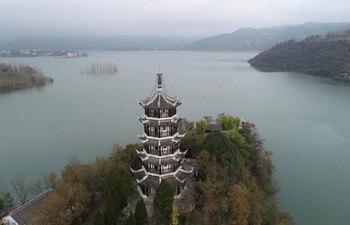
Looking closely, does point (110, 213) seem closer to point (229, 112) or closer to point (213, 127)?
point (213, 127)

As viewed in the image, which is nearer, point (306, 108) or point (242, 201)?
point (242, 201)

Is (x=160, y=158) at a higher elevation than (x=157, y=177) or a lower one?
higher

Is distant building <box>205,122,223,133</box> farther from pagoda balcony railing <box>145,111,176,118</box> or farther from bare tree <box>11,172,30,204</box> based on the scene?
bare tree <box>11,172,30,204</box>

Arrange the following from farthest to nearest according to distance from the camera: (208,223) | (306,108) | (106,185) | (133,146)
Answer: (306,108)
(133,146)
(106,185)
(208,223)

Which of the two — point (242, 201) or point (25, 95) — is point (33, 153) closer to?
point (242, 201)

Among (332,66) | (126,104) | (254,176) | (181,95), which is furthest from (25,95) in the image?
(332,66)

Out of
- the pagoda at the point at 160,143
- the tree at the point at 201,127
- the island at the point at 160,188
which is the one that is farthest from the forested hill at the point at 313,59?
the pagoda at the point at 160,143

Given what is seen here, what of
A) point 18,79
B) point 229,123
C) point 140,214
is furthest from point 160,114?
point 18,79
